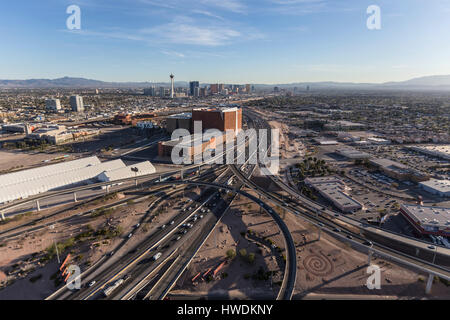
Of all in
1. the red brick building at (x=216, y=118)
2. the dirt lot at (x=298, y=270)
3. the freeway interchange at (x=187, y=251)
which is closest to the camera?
the freeway interchange at (x=187, y=251)

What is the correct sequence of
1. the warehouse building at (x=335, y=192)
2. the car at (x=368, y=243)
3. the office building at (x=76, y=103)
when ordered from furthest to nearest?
1. the office building at (x=76, y=103)
2. the warehouse building at (x=335, y=192)
3. the car at (x=368, y=243)

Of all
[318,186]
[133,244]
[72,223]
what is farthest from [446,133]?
[72,223]

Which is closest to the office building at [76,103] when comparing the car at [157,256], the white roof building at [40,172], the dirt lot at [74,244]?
the white roof building at [40,172]

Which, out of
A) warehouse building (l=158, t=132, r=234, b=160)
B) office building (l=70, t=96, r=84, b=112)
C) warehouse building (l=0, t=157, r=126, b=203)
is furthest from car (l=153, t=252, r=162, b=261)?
office building (l=70, t=96, r=84, b=112)

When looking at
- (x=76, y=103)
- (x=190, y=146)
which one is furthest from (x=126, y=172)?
(x=76, y=103)

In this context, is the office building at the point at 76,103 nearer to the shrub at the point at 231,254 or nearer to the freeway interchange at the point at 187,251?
the freeway interchange at the point at 187,251

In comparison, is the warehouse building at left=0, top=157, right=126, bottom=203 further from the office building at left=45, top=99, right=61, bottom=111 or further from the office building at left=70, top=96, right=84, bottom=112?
the office building at left=45, top=99, right=61, bottom=111
